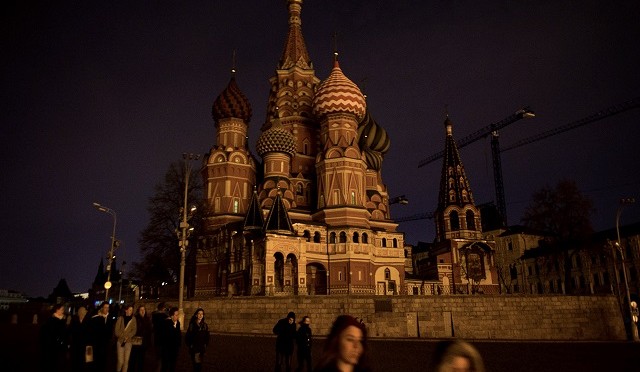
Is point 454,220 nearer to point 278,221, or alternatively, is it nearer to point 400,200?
point 278,221

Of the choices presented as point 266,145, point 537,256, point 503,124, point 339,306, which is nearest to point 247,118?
point 266,145

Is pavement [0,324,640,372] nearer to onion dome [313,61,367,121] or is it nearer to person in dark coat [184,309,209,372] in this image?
person in dark coat [184,309,209,372]

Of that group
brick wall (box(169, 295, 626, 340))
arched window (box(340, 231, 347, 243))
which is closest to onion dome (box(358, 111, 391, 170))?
arched window (box(340, 231, 347, 243))

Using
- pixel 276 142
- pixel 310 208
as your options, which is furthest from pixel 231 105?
pixel 310 208

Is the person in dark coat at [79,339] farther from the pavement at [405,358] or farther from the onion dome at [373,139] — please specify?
the onion dome at [373,139]

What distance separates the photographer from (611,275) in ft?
165

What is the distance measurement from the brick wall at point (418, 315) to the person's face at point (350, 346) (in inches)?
932

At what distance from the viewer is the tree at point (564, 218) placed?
34.0 m

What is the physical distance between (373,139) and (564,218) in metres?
27.2

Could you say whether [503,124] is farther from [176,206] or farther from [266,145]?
[176,206]

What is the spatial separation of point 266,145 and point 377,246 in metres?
14.1

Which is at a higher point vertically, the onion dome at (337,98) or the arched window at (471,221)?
the onion dome at (337,98)

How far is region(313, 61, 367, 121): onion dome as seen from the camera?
160 ft

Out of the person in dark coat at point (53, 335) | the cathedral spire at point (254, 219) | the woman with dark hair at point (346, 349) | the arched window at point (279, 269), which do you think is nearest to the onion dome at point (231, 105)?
the cathedral spire at point (254, 219)
